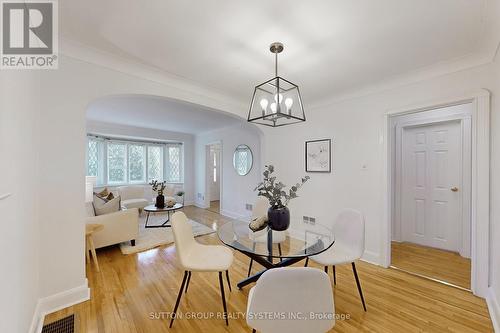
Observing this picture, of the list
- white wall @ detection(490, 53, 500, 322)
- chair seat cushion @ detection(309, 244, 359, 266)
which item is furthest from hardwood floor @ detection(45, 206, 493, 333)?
chair seat cushion @ detection(309, 244, 359, 266)

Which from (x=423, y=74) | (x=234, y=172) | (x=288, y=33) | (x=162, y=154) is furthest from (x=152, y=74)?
(x=162, y=154)

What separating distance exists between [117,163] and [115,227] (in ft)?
12.2

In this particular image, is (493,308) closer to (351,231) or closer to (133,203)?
(351,231)

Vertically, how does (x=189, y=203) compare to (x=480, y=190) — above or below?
below

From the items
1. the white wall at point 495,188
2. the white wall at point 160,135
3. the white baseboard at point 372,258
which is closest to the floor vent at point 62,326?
the white baseboard at point 372,258

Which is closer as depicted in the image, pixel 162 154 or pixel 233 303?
pixel 233 303

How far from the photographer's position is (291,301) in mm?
978

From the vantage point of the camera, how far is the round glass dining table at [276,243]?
1714 mm

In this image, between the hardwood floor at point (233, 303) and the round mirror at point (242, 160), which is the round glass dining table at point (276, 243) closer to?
the hardwood floor at point (233, 303)

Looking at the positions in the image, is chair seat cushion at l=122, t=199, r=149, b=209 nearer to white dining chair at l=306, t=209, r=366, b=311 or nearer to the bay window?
the bay window

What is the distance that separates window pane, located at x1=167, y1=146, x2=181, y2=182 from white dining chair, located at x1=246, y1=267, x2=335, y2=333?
260 inches

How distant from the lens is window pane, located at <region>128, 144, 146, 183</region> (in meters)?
6.33

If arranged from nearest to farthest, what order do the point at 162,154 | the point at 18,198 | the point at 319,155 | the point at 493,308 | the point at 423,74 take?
the point at 18,198 → the point at 493,308 → the point at 423,74 → the point at 319,155 → the point at 162,154

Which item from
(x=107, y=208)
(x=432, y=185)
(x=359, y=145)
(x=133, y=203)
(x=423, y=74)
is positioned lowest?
(x=133, y=203)
